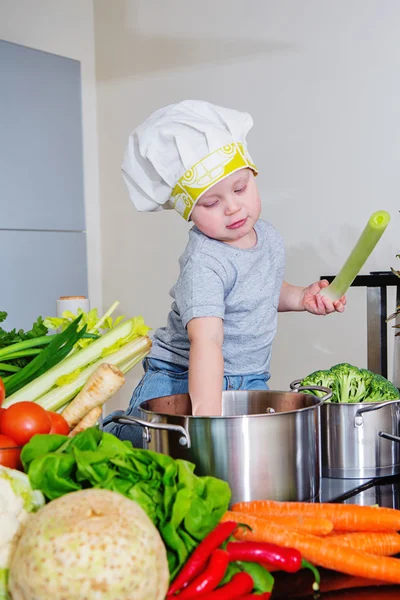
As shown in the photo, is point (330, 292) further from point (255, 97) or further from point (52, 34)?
point (52, 34)

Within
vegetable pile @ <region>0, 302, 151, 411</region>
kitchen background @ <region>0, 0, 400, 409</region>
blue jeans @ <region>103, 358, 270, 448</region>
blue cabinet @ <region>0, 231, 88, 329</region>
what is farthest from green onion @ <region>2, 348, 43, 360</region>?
blue cabinet @ <region>0, 231, 88, 329</region>

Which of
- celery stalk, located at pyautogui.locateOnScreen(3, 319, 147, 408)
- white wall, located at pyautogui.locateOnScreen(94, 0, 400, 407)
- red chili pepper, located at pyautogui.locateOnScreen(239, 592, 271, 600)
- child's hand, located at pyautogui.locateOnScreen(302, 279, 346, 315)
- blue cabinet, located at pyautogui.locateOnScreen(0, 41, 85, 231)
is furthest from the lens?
blue cabinet, located at pyautogui.locateOnScreen(0, 41, 85, 231)

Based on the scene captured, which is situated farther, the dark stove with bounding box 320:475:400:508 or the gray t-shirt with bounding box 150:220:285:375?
the gray t-shirt with bounding box 150:220:285:375

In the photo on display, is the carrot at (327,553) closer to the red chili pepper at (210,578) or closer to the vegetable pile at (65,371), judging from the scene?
the red chili pepper at (210,578)

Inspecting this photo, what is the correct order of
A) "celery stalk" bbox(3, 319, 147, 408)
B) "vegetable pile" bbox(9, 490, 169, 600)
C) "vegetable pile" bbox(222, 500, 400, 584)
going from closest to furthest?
"vegetable pile" bbox(9, 490, 169, 600) < "vegetable pile" bbox(222, 500, 400, 584) < "celery stalk" bbox(3, 319, 147, 408)

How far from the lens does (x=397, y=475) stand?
1.25 m

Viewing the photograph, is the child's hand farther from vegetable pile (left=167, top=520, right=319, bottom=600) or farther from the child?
vegetable pile (left=167, top=520, right=319, bottom=600)

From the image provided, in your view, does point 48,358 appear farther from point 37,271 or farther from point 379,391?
point 37,271

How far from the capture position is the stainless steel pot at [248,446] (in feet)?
3.19

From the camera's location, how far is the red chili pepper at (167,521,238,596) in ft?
2.36

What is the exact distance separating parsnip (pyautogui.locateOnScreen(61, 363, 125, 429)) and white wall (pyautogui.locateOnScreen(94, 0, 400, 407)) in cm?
193

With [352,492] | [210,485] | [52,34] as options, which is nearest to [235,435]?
[210,485]

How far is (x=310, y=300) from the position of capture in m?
1.59

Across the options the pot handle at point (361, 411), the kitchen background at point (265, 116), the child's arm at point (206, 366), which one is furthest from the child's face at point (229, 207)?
the kitchen background at point (265, 116)
